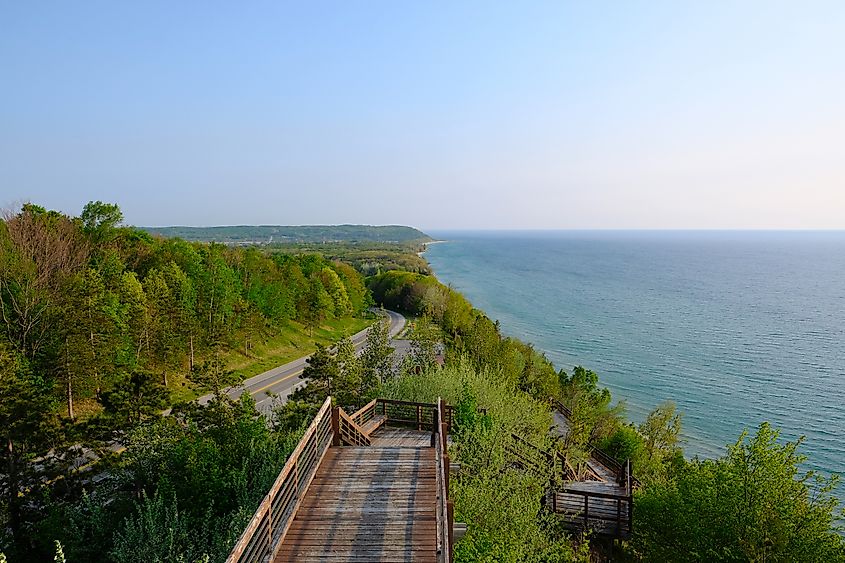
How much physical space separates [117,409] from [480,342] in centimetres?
2237

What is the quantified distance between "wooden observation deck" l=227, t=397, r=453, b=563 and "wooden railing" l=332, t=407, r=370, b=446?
27 millimetres

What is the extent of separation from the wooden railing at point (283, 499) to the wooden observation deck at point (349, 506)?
2 centimetres

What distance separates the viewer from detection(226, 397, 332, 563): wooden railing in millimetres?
8828

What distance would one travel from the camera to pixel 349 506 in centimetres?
1107

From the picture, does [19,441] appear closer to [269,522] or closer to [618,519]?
[269,522]

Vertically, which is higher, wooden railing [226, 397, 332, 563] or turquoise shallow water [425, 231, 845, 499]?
wooden railing [226, 397, 332, 563]

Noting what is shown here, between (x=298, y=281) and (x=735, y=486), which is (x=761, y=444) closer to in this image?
(x=735, y=486)

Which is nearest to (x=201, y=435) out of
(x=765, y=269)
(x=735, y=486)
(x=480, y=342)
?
(x=735, y=486)

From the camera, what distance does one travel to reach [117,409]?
72.9ft

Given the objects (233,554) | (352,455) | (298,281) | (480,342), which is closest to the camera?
(233,554)

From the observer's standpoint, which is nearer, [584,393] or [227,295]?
[584,393]

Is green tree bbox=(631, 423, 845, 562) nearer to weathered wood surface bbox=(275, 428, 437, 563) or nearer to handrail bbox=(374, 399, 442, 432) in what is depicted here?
weathered wood surface bbox=(275, 428, 437, 563)

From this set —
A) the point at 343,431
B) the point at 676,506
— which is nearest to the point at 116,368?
the point at 343,431

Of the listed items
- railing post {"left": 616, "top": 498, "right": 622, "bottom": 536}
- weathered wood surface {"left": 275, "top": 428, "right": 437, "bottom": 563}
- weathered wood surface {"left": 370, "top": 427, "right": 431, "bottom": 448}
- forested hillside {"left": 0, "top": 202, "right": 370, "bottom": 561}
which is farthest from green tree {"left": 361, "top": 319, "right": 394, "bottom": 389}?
weathered wood surface {"left": 275, "top": 428, "right": 437, "bottom": 563}
